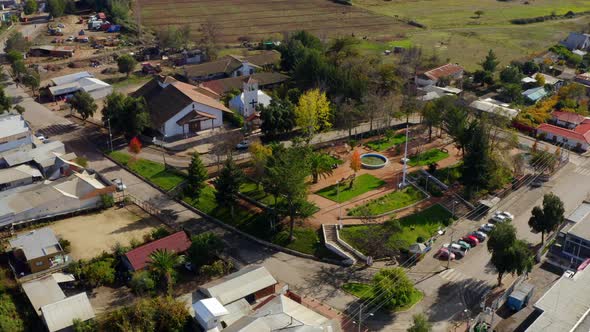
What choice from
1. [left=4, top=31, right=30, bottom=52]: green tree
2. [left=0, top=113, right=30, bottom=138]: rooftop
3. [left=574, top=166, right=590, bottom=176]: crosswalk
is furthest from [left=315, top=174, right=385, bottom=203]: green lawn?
[left=4, top=31, right=30, bottom=52]: green tree

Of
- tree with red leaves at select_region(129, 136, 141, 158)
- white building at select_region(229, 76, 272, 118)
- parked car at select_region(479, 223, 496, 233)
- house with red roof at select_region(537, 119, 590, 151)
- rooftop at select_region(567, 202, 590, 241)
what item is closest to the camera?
rooftop at select_region(567, 202, 590, 241)

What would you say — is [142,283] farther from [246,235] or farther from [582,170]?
[582,170]

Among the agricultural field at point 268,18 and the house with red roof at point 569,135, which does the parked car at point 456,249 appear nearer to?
the house with red roof at point 569,135

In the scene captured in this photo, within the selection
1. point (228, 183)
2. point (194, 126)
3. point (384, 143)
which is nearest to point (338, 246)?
point (228, 183)

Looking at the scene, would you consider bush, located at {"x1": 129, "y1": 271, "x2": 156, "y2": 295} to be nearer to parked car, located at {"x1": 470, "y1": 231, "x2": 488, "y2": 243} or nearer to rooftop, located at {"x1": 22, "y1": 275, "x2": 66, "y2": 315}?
rooftop, located at {"x1": 22, "y1": 275, "x2": 66, "y2": 315}

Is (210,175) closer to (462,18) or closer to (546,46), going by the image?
(546,46)

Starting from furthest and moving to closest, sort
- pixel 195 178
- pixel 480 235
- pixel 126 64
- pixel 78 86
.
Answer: pixel 126 64, pixel 78 86, pixel 195 178, pixel 480 235

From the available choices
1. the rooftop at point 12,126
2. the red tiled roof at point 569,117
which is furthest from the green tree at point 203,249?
the red tiled roof at point 569,117
